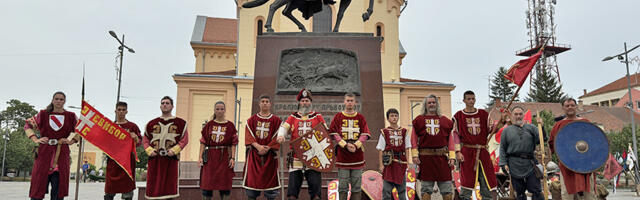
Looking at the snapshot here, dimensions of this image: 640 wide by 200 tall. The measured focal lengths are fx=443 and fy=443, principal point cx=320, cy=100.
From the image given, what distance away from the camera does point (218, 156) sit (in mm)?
6137

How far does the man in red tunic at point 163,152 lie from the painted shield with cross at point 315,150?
170 cm

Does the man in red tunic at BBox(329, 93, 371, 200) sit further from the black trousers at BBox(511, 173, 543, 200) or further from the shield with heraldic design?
the shield with heraldic design

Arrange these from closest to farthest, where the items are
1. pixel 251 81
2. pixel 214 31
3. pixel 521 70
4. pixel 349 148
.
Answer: pixel 349 148, pixel 521 70, pixel 251 81, pixel 214 31

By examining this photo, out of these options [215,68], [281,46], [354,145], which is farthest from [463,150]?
[215,68]

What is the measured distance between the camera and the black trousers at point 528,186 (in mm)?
6125

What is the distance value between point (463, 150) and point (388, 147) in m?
1.08

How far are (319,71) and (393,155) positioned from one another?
3.72 meters

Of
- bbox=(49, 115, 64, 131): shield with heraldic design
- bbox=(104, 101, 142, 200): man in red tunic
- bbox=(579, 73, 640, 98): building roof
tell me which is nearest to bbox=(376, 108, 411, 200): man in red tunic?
bbox=(104, 101, 142, 200): man in red tunic

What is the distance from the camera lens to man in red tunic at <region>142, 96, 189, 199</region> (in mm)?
6020

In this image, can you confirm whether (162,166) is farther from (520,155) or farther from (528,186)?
(528,186)

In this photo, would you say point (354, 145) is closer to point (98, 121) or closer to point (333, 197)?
point (333, 197)

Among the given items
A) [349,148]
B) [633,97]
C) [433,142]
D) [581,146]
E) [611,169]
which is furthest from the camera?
[633,97]

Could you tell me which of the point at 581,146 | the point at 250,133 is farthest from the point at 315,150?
the point at 581,146

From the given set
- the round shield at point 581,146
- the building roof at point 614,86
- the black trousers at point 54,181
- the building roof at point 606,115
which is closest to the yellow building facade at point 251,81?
the black trousers at point 54,181
